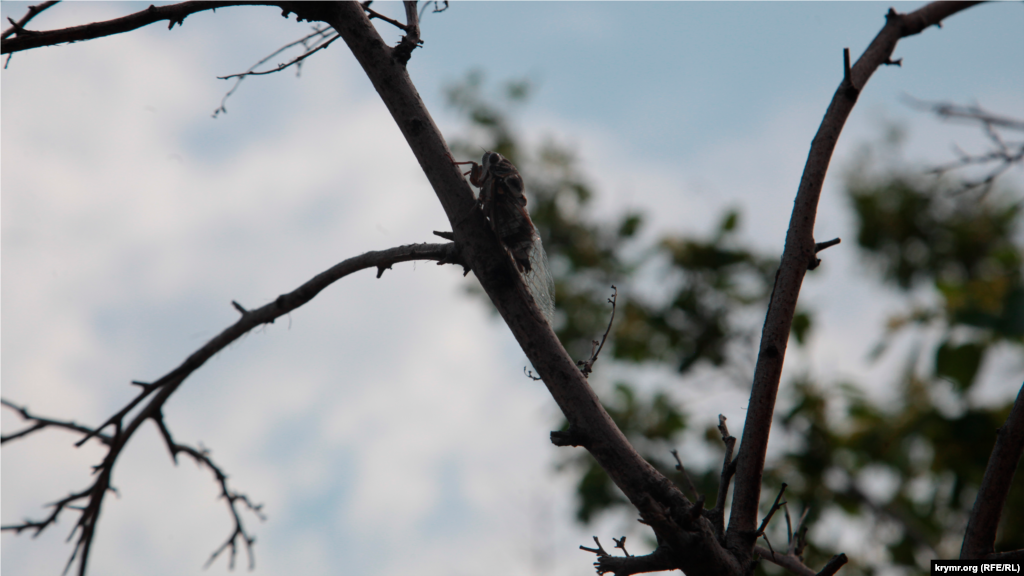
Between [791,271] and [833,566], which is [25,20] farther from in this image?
[833,566]

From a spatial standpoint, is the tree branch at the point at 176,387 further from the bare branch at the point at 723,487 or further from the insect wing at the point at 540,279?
the bare branch at the point at 723,487

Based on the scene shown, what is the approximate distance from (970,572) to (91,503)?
2825 mm

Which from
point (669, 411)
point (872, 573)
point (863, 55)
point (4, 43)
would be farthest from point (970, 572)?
point (872, 573)

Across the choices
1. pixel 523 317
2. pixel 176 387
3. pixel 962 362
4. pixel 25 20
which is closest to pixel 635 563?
pixel 523 317

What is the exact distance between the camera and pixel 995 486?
1.71 metres

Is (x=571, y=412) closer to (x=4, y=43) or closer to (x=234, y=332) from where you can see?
(x=234, y=332)

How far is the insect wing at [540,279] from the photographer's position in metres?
2.15

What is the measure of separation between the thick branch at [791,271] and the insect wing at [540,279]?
2.20 feet

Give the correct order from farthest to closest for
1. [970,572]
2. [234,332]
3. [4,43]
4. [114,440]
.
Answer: [114,440]
[234,332]
[970,572]
[4,43]

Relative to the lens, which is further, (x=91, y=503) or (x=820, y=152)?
(x=91, y=503)

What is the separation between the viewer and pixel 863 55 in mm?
1929

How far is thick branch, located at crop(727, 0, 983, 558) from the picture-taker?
1.75 m

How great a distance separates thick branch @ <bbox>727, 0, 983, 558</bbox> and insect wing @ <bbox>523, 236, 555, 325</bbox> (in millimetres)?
671

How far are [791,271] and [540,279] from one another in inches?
34.0
